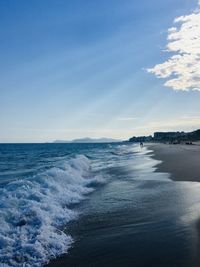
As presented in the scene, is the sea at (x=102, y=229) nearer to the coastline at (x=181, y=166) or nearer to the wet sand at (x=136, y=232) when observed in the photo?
the wet sand at (x=136, y=232)

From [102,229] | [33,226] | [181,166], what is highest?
[181,166]

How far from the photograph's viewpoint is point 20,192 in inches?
571

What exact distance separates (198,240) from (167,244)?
75cm

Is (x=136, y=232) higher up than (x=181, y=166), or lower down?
lower down

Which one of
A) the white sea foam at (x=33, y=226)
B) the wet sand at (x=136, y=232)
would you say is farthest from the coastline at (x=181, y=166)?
the white sea foam at (x=33, y=226)

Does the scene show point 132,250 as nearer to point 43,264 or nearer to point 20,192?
point 43,264

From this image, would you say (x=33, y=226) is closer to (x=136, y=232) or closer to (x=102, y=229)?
(x=102, y=229)

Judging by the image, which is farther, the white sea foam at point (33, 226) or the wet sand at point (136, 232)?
the white sea foam at point (33, 226)

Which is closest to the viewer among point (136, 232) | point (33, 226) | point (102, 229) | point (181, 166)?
point (136, 232)

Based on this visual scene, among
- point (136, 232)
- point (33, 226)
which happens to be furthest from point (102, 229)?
point (33, 226)

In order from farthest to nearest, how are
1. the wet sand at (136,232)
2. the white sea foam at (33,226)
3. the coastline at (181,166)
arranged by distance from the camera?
the coastline at (181,166)
the white sea foam at (33,226)
the wet sand at (136,232)

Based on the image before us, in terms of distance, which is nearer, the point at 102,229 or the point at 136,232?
the point at 136,232

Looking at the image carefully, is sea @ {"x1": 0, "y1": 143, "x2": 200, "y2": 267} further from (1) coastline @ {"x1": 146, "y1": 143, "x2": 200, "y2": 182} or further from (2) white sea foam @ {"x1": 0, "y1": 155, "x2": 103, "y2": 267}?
(1) coastline @ {"x1": 146, "y1": 143, "x2": 200, "y2": 182}

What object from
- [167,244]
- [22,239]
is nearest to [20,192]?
[22,239]
